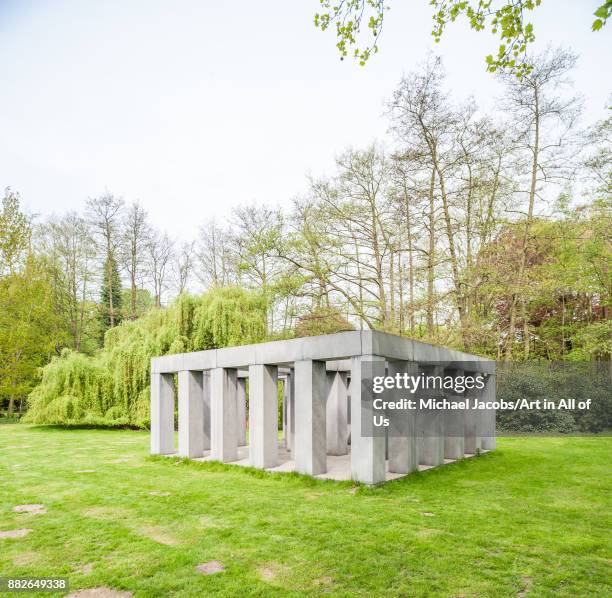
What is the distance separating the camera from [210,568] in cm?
442

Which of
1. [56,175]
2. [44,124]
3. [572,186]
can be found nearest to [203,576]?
[44,124]

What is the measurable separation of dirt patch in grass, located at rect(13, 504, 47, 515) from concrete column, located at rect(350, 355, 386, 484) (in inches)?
169

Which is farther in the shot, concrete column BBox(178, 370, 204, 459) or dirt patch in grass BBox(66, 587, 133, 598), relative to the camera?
concrete column BBox(178, 370, 204, 459)

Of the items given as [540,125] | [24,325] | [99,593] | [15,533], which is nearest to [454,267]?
[540,125]

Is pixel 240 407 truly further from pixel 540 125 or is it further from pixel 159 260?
pixel 159 260

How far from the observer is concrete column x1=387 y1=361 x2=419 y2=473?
8805 mm

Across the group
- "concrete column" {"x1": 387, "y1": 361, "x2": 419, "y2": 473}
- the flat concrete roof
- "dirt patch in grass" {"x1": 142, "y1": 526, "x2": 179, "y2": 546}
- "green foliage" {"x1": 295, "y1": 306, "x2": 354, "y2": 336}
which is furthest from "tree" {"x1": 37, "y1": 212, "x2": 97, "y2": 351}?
"dirt patch in grass" {"x1": 142, "y1": 526, "x2": 179, "y2": 546}

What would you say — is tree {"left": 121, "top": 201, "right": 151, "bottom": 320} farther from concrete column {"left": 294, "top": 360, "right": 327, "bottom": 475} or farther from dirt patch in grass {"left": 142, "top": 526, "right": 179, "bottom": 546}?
dirt patch in grass {"left": 142, "top": 526, "right": 179, "bottom": 546}

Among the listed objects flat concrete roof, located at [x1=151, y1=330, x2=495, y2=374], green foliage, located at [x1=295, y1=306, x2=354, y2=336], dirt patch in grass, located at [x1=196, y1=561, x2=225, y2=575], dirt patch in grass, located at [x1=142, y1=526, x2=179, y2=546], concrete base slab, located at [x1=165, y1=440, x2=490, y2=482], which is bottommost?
concrete base slab, located at [x1=165, y1=440, x2=490, y2=482]

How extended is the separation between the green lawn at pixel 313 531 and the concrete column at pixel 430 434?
477 mm

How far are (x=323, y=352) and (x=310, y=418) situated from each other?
1.09m

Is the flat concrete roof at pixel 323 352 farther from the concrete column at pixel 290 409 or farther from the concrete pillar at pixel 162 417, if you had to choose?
the concrete column at pixel 290 409

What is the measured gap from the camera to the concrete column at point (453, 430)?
35.4 feet

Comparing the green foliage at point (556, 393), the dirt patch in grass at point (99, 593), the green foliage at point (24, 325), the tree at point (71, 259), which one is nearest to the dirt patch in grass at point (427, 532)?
the dirt patch in grass at point (99, 593)
